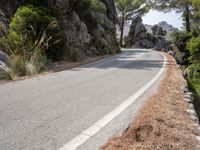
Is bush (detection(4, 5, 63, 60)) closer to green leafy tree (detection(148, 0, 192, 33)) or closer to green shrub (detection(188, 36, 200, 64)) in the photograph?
green shrub (detection(188, 36, 200, 64))

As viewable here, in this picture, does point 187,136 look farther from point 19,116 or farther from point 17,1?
point 17,1

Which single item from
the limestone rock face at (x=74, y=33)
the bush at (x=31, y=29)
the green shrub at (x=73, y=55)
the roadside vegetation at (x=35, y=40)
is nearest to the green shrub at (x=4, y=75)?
the roadside vegetation at (x=35, y=40)

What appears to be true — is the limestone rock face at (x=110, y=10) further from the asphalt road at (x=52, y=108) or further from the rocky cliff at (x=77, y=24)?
the asphalt road at (x=52, y=108)

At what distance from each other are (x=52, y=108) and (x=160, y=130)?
7.34ft

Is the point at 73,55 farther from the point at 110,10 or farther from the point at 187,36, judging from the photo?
the point at 110,10

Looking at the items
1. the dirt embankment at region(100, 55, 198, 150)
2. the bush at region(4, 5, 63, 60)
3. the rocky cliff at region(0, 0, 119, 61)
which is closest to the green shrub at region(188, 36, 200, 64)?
the rocky cliff at region(0, 0, 119, 61)

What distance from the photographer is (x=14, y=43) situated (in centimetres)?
1448

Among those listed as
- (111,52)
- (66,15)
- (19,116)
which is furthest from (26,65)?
(111,52)

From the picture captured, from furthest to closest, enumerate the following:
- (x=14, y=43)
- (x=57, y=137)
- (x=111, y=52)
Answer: (x=111, y=52), (x=14, y=43), (x=57, y=137)

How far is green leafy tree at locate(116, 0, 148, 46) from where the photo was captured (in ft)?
190

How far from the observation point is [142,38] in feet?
189

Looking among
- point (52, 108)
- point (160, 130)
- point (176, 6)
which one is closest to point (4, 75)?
point (52, 108)

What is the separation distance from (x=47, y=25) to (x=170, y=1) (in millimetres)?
21839

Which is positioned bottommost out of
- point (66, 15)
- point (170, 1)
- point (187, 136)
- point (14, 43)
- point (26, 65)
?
point (187, 136)
